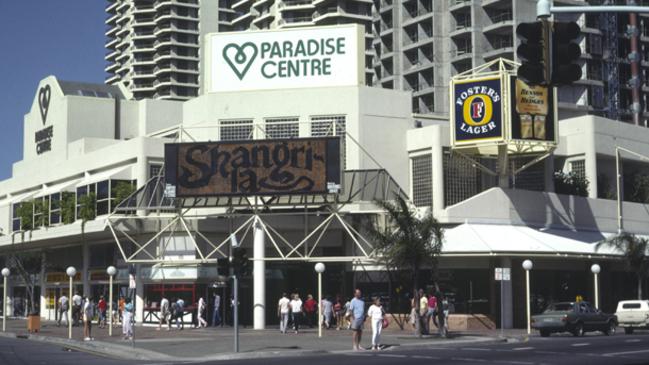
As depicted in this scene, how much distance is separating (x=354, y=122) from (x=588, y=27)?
52929 millimetres

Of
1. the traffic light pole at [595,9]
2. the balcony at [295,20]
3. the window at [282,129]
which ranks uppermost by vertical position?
the balcony at [295,20]

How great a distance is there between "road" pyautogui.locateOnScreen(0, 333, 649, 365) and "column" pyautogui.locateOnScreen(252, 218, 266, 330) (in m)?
14.0

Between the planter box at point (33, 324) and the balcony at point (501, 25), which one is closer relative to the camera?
the planter box at point (33, 324)

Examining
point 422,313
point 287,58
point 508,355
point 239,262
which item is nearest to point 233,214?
point 287,58

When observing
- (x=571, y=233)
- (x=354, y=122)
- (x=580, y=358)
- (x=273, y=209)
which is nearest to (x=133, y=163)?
(x=273, y=209)

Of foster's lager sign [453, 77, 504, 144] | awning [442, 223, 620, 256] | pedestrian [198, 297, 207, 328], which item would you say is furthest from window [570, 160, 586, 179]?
pedestrian [198, 297, 207, 328]

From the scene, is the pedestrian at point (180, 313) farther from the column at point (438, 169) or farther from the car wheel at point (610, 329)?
the car wheel at point (610, 329)

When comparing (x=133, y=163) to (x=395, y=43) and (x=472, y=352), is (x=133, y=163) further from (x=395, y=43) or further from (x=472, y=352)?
(x=395, y=43)

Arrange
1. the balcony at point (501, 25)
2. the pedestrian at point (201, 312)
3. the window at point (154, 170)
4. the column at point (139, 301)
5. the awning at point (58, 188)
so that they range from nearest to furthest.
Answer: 1. the pedestrian at point (201, 312)
2. the column at point (139, 301)
3. the window at point (154, 170)
4. the awning at point (58, 188)
5. the balcony at point (501, 25)

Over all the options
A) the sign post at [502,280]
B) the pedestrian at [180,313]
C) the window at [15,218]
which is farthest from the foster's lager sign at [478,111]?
the window at [15,218]

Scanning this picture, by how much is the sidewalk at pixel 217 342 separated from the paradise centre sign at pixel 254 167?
21.6 ft

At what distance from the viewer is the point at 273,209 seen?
156 ft

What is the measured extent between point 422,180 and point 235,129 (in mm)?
10051

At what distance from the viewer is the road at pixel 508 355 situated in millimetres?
23281
